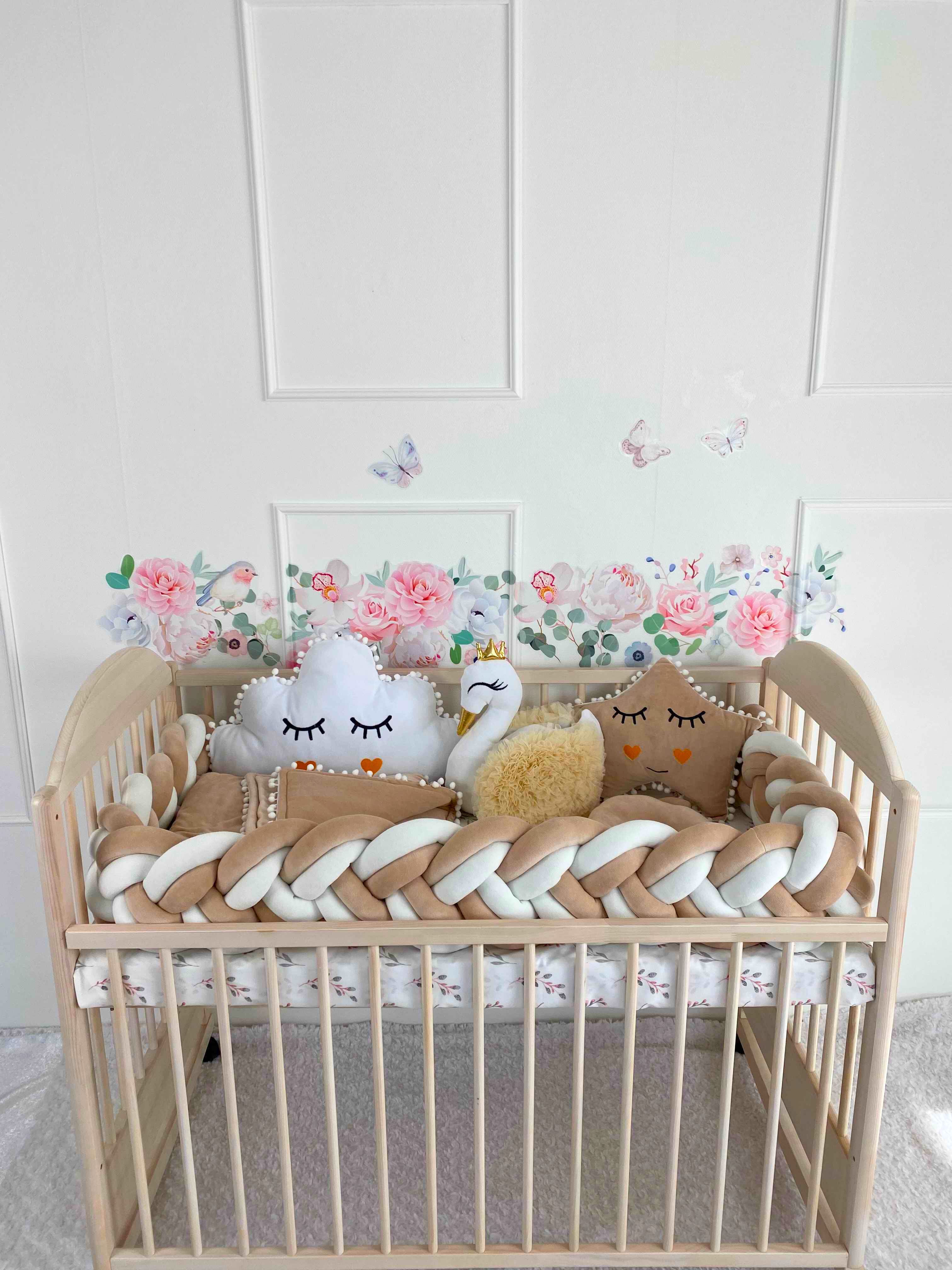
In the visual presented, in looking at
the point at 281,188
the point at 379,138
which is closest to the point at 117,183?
the point at 281,188

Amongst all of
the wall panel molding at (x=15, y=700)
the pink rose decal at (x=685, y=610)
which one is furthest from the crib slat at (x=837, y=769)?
the wall panel molding at (x=15, y=700)

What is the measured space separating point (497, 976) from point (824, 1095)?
47cm

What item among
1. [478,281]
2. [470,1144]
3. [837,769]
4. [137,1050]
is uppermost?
[478,281]

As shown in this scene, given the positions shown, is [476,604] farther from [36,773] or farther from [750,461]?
[36,773]

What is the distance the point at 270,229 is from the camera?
1.46 m

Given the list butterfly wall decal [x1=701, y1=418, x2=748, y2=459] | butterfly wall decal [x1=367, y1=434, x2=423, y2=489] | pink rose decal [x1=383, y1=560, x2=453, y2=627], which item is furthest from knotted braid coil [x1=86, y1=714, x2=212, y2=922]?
butterfly wall decal [x1=701, y1=418, x2=748, y2=459]

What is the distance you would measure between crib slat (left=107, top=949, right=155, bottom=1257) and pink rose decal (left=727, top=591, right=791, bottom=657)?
117cm

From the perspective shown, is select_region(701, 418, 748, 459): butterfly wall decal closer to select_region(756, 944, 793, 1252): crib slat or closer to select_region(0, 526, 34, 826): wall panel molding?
select_region(756, 944, 793, 1252): crib slat

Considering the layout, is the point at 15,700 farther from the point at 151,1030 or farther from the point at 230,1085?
the point at 230,1085

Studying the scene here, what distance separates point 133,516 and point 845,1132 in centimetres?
152

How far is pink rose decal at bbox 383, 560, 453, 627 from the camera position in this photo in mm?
1612

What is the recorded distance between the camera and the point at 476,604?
163cm

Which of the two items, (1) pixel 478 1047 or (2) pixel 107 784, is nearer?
(1) pixel 478 1047

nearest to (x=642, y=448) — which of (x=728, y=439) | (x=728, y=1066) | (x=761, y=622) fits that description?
(x=728, y=439)
